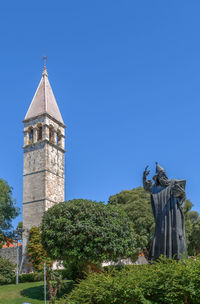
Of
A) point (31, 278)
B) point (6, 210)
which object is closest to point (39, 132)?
point (6, 210)

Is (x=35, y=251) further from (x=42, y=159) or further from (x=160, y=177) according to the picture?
(x=160, y=177)

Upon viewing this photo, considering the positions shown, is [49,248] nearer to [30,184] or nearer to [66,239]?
[66,239]

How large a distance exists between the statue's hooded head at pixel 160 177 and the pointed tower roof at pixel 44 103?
3346 cm

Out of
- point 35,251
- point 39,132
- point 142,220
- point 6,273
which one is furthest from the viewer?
point 39,132

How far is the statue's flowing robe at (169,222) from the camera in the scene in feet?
23.9

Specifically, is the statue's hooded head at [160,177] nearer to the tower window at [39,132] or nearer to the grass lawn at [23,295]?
the grass lawn at [23,295]

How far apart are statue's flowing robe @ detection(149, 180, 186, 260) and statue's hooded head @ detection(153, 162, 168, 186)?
0.18 meters

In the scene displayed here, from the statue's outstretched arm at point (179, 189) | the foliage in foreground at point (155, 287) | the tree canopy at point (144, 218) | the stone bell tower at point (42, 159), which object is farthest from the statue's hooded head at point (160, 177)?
the stone bell tower at point (42, 159)

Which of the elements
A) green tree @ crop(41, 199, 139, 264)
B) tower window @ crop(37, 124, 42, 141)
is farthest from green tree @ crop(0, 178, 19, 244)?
green tree @ crop(41, 199, 139, 264)

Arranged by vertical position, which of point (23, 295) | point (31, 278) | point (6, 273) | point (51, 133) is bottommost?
point (23, 295)

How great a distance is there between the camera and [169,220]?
743 cm

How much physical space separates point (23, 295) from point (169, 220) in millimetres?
16994

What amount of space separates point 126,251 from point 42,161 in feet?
63.9

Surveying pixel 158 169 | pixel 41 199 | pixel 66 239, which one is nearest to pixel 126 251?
pixel 66 239
